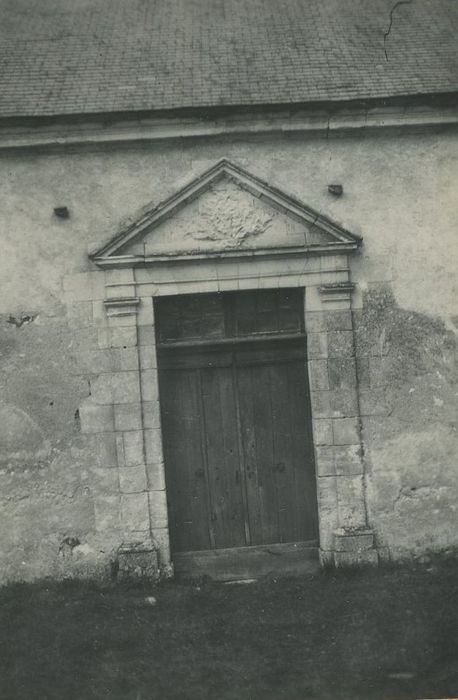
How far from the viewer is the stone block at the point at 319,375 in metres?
6.38

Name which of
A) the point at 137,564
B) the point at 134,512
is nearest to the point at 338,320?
the point at 134,512

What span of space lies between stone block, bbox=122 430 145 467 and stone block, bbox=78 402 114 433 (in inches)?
7.1

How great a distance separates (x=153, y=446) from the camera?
629 centimetres

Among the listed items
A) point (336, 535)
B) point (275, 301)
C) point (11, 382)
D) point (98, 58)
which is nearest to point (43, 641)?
point (11, 382)

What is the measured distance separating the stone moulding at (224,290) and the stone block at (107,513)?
0.05 metres

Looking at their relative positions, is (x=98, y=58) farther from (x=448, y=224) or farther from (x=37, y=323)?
(x=448, y=224)

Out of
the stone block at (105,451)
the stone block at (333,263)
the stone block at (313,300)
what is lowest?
the stone block at (105,451)

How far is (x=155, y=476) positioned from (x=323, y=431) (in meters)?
1.59

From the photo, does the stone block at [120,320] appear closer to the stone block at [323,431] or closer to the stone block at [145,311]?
the stone block at [145,311]

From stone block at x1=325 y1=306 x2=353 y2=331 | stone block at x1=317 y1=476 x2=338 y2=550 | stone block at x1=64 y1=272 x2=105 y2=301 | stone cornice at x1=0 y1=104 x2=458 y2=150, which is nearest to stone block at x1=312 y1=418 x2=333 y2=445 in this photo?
stone block at x1=317 y1=476 x2=338 y2=550

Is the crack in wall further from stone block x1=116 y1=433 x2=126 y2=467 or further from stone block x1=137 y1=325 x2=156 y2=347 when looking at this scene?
stone block x1=116 y1=433 x2=126 y2=467

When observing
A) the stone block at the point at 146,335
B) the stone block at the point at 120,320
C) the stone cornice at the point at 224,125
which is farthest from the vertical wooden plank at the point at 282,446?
the stone cornice at the point at 224,125

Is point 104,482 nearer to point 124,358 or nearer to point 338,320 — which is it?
point 124,358

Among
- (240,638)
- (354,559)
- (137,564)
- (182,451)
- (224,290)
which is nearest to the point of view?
(240,638)
